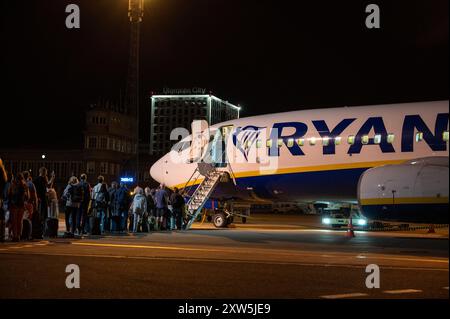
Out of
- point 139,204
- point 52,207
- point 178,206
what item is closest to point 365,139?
point 178,206

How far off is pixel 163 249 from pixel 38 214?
498 cm

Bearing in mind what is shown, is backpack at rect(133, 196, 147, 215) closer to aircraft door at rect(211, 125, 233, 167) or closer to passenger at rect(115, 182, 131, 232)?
passenger at rect(115, 182, 131, 232)

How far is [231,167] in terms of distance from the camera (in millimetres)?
25359

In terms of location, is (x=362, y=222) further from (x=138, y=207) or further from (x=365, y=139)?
(x=138, y=207)

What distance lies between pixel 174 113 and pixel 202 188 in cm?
14365

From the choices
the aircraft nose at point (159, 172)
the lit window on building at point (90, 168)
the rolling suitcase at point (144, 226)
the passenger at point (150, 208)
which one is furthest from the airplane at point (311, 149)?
the lit window on building at point (90, 168)

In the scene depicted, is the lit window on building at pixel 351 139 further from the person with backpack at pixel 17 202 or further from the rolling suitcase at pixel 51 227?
the person with backpack at pixel 17 202

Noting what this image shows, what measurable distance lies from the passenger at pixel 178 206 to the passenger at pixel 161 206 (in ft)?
1.97

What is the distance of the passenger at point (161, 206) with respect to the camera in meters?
23.6

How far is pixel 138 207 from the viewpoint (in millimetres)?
22438

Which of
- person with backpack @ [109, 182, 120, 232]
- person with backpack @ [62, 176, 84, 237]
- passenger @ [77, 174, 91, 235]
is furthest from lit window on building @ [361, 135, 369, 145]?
person with backpack @ [62, 176, 84, 237]

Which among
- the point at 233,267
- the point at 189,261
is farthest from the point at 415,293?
the point at 189,261

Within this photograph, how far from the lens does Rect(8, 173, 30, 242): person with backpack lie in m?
16.8

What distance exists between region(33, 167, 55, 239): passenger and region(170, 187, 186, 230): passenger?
6426mm
